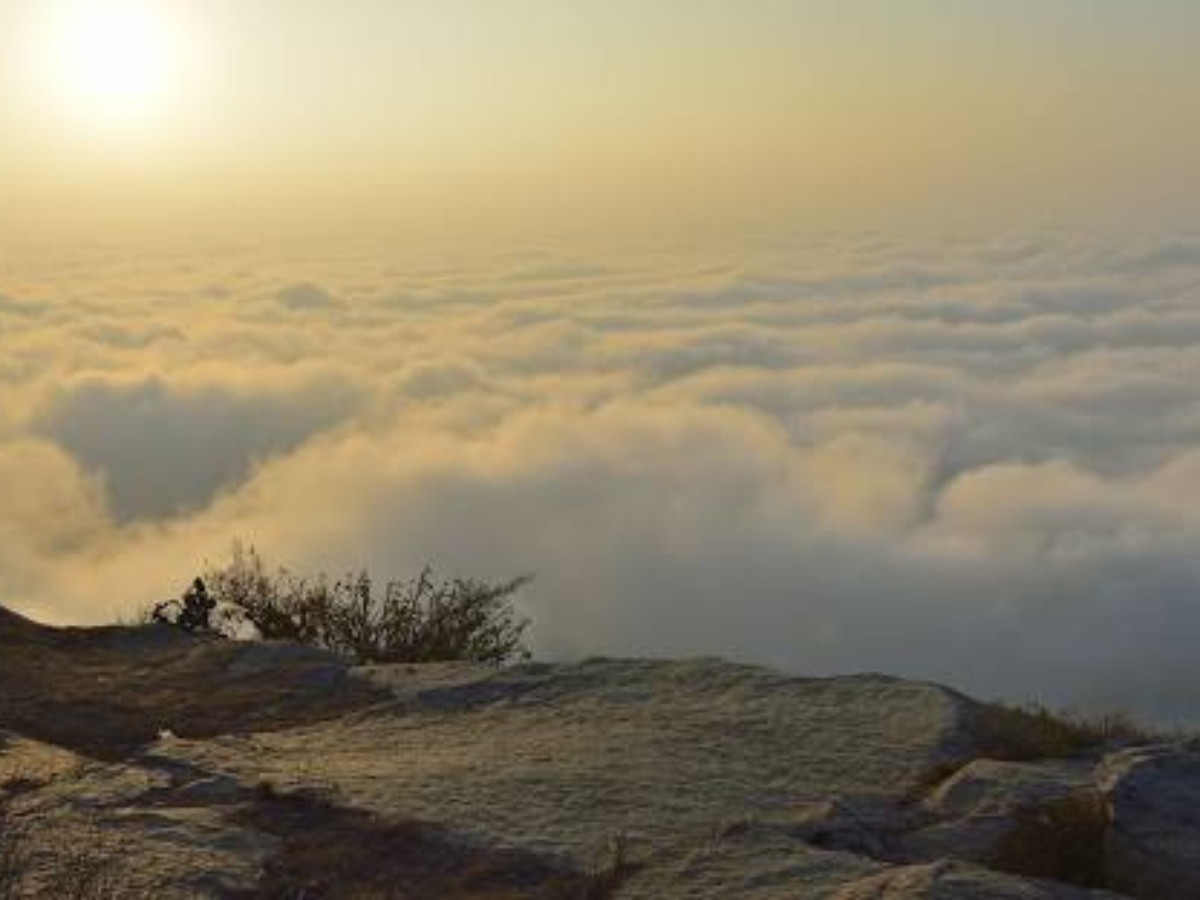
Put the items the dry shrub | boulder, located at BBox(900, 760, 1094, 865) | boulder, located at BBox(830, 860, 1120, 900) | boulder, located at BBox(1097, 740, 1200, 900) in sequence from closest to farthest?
boulder, located at BBox(830, 860, 1120, 900)
boulder, located at BBox(1097, 740, 1200, 900)
boulder, located at BBox(900, 760, 1094, 865)
the dry shrub

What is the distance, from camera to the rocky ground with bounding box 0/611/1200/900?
4.98 m

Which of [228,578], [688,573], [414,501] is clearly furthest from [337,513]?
[228,578]

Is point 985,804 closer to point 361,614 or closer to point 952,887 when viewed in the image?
point 952,887

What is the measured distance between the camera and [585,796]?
18.8 feet

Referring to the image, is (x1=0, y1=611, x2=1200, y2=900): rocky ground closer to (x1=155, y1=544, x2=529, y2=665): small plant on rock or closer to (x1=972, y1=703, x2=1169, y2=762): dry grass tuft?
(x1=972, y1=703, x2=1169, y2=762): dry grass tuft

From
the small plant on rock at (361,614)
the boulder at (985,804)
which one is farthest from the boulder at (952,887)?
the small plant on rock at (361,614)

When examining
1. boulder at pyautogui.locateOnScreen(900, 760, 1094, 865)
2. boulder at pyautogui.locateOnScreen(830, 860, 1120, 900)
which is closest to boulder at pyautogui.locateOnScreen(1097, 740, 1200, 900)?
boulder at pyautogui.locateOnScreen(900, 760, 1094, 865)

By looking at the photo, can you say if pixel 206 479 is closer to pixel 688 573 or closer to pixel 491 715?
pixel 688 573

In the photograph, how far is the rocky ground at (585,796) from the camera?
16.3 ft

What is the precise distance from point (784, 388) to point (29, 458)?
3621 inches

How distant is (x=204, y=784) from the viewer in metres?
6.15

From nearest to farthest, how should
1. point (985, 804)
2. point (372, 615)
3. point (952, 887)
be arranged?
point (952, 887)
point (985, 804)
point (372, 615)

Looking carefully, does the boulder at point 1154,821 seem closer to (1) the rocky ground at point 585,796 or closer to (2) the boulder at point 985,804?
(1) the rocky ground at point 585,796

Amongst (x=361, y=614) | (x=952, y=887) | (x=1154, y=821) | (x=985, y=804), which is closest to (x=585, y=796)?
(x=985, y=804)
